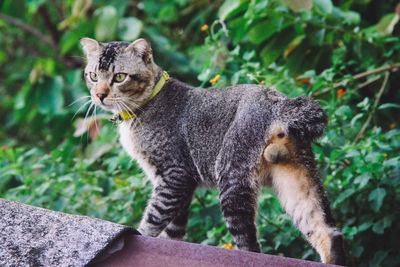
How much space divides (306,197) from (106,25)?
147 inches

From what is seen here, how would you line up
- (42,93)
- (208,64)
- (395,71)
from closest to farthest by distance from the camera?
(208,64) < (395,71) < (42,93)

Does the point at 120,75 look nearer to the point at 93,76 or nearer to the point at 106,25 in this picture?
the point at 93,76

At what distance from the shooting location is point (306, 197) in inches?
109

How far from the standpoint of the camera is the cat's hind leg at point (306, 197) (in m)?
2.69

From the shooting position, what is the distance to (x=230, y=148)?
2.88 metres

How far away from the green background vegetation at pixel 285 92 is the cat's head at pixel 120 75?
0.55 m

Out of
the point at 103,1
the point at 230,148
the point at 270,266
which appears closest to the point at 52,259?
the point at 270,266

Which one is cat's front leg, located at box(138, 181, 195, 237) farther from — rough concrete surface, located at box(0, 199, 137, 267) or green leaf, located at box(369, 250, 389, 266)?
green leaf, located at box(369, 250, 389, 266)

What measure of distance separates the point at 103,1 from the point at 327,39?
3213mm

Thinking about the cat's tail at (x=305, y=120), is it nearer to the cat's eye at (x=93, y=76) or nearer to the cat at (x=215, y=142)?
the cat at (x=215, y=142)

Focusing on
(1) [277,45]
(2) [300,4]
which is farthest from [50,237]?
(1) [277,45]

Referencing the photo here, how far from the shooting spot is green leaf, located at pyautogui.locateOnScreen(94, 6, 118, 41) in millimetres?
5730

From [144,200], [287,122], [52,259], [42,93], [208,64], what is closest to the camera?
[52,259]

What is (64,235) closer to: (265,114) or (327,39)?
(265,114)
